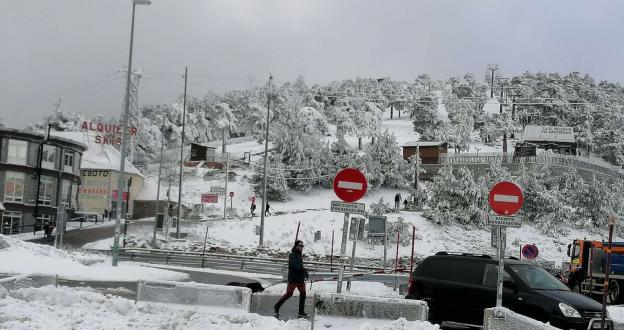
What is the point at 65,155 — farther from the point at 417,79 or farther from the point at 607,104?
the point at 417,79

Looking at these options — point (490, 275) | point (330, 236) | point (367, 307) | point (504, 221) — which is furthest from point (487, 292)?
point (330, 236)

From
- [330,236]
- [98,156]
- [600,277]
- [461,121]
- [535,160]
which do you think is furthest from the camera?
[461,121]

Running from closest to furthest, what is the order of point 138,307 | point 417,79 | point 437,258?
point 138,307
point 437,258
point 417,79

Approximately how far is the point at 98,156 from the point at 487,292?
7127 cm

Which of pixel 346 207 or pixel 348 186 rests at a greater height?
pixel 348 186

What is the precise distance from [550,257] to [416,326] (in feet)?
140

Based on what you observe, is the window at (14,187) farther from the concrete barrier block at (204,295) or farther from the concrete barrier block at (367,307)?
the concrete barrier block at (367,307)

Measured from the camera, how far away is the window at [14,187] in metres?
51.1

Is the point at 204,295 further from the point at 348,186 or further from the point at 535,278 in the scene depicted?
the point at 535,278

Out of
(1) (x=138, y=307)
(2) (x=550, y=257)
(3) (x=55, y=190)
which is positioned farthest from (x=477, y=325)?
(3) (x=55, y=190)

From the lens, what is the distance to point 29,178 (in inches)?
2068

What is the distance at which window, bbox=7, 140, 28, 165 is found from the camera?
51.6 m

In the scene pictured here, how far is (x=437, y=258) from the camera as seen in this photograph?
14844 millimetres

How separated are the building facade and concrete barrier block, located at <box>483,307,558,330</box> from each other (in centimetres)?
4547
